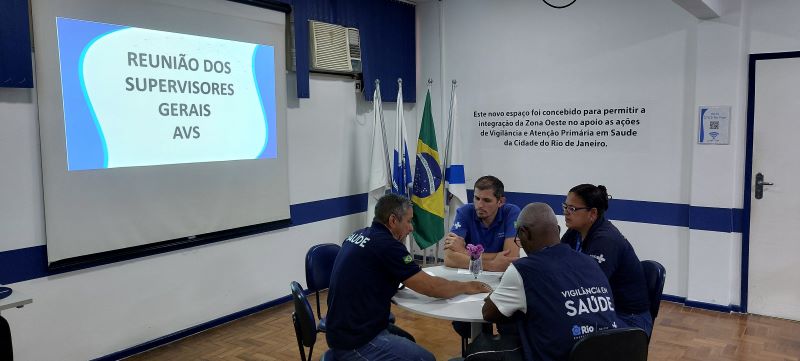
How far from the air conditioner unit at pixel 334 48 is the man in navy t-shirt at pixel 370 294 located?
8.61 ft

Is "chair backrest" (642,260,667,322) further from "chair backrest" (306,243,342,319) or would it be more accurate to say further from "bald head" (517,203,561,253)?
"chair backrest" (306,243,342,319)

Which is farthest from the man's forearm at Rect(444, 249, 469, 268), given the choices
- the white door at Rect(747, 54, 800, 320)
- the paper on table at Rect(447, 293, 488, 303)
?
the white door at Rect(747, 54, 800, 320)

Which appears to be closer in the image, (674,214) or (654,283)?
(654,283)

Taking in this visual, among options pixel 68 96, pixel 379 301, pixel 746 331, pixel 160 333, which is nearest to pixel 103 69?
pixel 68 96

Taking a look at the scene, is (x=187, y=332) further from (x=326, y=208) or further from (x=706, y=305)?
(x=706, y=305)

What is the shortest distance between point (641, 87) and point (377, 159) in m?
2.33

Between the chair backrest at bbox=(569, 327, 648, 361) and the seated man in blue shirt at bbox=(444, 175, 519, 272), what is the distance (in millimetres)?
1185

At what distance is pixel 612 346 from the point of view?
5.91 feet

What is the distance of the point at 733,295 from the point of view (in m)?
4.22

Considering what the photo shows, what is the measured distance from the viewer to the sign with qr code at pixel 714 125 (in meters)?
4.10

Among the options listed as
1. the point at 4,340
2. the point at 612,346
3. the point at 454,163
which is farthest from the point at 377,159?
the point at 612,346

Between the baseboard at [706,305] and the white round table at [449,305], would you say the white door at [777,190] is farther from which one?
the white round table at [449,305]

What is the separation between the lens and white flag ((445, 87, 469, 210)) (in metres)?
5.34

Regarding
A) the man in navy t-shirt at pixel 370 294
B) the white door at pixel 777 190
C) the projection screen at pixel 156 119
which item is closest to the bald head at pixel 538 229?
the man in navy t-shirt at pixel 370 294
